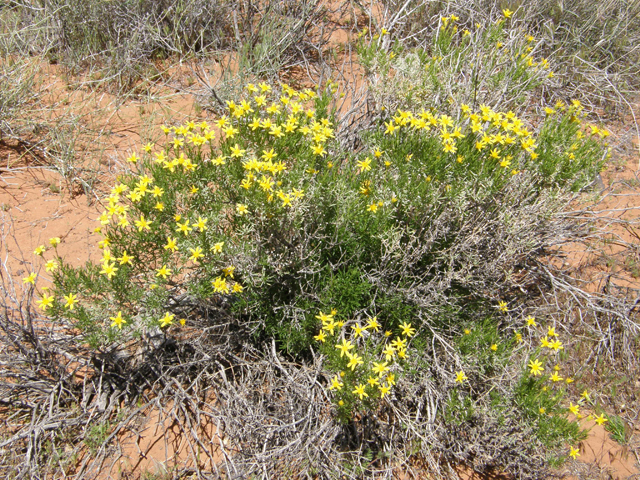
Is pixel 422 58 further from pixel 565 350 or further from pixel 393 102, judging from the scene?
pixel 565 350

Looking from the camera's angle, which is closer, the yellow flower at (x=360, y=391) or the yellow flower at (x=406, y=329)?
the yellow flower at (x=360, y=391)

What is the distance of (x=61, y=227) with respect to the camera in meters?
3.93

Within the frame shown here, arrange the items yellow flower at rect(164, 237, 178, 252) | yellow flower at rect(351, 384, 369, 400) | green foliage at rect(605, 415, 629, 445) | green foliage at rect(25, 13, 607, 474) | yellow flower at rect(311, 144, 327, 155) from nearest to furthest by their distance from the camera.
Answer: yellow flower at rect(351, 384, 369, 400) < yellow flower at rect(164, 237, 178, 252) < green foliage at rect(25, 13, 607, 474) < yellow flower at rect(311, 144, 327, 155) < green foliage at rect(605, 415, 629, 445)

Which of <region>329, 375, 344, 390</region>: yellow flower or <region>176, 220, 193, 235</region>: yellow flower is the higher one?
<region>176, 220, 193, 235</region>: yellow flower

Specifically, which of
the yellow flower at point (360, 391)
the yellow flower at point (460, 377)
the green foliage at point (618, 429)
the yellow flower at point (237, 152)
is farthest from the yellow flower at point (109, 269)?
the green foliage at point (618, 429)

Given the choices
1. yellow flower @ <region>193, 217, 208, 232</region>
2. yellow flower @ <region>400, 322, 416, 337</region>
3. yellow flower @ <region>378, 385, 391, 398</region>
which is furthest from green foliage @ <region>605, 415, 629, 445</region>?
yellow flower @ <region>193, 217, 208, 232</region>

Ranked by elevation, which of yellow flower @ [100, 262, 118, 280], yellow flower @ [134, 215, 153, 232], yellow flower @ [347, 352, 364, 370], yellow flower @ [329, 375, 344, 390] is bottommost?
yellow flower @ [329, 375, 344, 390]

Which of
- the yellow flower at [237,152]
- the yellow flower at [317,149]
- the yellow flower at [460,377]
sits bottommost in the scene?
the yellow flower at [460,377]

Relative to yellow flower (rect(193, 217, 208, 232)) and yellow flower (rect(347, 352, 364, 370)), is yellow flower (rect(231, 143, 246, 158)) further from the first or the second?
yellow flower (rect(347, 352, 364, 370))

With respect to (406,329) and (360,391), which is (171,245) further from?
(406,329)

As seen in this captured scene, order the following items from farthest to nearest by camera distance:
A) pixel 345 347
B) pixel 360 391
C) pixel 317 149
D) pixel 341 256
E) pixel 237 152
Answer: pixel 341 256, pixel 317 149, pixel 237 152, pixel 345 347, pixel 360 391

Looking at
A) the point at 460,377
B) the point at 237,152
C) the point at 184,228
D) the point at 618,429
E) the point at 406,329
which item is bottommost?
the point at 618,429

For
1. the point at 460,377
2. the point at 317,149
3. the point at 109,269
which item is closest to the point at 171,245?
the point at 109,269

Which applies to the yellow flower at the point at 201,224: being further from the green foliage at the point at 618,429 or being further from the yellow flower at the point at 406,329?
the green foliage at the point at 618,429
